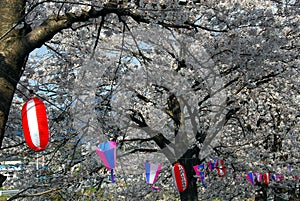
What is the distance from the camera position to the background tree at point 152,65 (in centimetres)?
481

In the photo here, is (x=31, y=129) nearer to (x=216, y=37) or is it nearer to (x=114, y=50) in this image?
(x=216, y=37)

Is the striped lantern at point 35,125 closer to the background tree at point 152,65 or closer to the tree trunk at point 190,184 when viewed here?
the background tree at point 152,65

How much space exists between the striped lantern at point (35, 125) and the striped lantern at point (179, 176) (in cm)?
489

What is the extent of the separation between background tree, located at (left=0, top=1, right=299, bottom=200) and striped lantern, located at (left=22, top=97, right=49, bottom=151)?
1.09 feet

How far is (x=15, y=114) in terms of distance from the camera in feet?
24.5

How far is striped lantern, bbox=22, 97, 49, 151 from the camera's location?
4188 millimetres

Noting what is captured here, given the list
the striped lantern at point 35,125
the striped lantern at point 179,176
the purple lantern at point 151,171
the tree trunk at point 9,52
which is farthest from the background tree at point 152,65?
the striped lantern at point 179,176

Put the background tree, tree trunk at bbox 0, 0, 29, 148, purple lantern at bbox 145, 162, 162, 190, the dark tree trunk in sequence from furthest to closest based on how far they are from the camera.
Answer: the dark tree trunk → purple lantern at bbox 145, 162, 162, 190 → the background tree → tree trunk at bbox 0, 0, 29, 148

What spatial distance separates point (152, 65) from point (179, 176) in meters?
2.53

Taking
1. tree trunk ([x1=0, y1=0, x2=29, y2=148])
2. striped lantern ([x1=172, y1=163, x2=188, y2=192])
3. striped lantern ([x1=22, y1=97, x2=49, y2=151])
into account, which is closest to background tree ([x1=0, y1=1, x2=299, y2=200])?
tree trunk ([x1=0, y1=0, x2=29, y2=148])

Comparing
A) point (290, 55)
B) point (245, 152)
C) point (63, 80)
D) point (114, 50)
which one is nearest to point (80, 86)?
point (63, 80)

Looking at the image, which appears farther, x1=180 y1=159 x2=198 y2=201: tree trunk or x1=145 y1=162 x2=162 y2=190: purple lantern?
x1=180 y1=159 x2=198 y2=201: tree trunk

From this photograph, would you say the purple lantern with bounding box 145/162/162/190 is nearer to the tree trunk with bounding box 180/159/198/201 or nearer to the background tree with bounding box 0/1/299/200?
the background tree with bounding box 0/1/299/200

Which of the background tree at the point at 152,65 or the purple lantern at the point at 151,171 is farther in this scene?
the purple lantern at the point at 151,171
